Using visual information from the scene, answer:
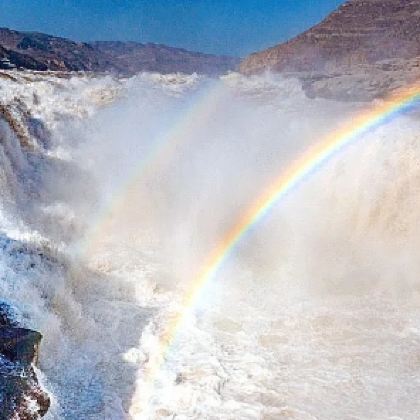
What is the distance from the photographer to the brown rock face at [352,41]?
244ft

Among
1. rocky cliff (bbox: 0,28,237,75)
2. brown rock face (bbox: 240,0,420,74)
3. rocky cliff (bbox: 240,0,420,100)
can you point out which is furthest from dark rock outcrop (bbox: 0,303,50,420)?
brown rock face (bbox: 240,0,420,74)

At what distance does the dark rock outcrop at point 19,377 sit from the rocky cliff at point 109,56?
54470mm

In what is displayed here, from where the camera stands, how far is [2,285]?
8508 millimetres

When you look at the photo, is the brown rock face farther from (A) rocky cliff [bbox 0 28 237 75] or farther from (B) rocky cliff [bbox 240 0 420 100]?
(A) rocky cliff [bbox 0 28 237 75]

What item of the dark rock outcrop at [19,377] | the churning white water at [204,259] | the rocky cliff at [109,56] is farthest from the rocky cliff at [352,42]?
the dark rock outcrop at [19,377]

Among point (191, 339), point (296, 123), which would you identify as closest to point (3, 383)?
point (191, 339)

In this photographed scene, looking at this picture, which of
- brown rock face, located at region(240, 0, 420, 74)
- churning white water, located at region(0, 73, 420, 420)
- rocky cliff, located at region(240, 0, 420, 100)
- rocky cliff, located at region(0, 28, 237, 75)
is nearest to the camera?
churning white water, located at region(0, 73, 420, 420)

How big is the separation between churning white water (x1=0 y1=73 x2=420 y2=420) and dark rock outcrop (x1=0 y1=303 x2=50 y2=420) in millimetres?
723

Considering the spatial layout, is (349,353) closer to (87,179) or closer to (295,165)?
(295,165)

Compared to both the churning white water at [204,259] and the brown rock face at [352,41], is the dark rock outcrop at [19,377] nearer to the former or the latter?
the churning white water at [204,259]

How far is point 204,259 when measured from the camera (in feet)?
42.3

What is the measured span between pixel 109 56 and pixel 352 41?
67652 mm

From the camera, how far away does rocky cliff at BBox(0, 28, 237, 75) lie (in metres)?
91.0

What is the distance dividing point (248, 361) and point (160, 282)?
3.28 m
